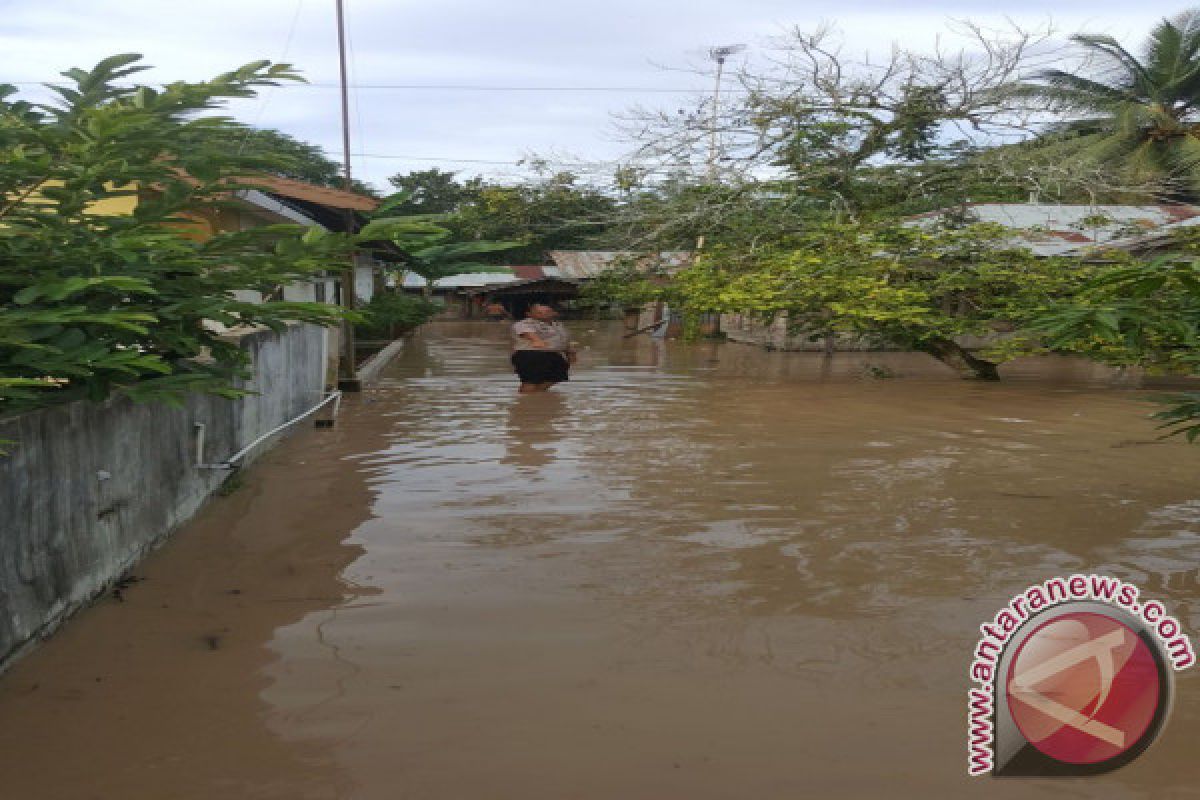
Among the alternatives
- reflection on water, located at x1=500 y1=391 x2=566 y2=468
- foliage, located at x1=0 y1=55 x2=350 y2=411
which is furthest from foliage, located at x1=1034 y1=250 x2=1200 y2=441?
reflection on water, located at x1=500 y1=391 x2=566 y2=468

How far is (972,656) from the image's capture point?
4.35 meters

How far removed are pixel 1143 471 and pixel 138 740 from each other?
794 centimetres

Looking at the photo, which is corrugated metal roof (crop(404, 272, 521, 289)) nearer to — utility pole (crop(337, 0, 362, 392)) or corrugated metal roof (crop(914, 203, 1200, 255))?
corrugated metal roof (crop(914, 203, 1200, 255))

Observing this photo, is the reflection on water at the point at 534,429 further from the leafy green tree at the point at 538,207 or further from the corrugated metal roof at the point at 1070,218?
the corrugated metal roof at the point at 1070,218

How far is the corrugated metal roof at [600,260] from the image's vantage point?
67.4 feet

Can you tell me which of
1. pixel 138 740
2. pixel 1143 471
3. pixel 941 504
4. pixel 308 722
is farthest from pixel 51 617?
pixel 1143 471

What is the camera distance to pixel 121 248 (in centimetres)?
423

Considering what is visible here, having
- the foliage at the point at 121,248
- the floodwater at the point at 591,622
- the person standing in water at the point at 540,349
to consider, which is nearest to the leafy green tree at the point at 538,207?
the person standing in water at the point at 540,349

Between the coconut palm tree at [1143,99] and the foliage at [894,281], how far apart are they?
10.5 metres

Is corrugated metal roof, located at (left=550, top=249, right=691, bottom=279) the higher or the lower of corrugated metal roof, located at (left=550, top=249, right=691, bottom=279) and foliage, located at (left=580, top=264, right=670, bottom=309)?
the higher

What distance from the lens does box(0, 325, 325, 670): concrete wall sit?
3998 millimetres

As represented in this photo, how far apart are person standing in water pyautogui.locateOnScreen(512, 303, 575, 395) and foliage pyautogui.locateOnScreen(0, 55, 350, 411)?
8.33m

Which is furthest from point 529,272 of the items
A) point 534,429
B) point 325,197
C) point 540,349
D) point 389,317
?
point 534,429

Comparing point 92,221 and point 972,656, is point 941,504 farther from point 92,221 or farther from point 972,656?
point 92,221
